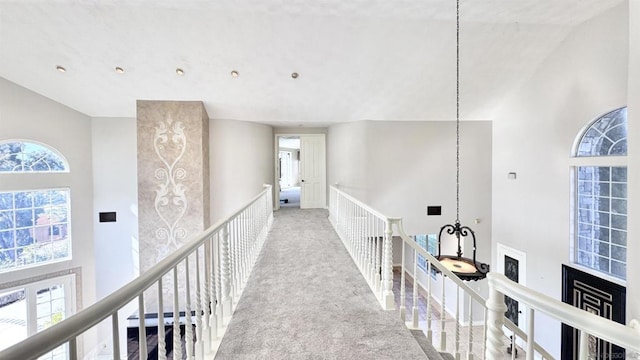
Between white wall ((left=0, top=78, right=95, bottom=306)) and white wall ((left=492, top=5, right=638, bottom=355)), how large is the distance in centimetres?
956

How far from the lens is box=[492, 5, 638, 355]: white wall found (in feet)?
12.9

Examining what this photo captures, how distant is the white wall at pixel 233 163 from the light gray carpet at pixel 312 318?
3.15 meters

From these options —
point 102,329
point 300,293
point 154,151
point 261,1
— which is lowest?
point 102,329

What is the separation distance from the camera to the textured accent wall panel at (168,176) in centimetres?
563

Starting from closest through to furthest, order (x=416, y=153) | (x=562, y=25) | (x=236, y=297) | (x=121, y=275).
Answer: (x=236, y=297), (x=562, y=25), (x=121, y=275), (x=416, y=153)

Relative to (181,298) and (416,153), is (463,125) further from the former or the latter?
(181,298)

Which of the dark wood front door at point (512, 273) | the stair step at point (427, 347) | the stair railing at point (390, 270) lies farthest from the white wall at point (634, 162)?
the dark wood front door at point (512, 273)

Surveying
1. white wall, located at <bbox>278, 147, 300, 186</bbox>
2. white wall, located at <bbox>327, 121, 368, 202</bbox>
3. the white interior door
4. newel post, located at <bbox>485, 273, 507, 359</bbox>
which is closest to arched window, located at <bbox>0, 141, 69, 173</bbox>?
the white interior door

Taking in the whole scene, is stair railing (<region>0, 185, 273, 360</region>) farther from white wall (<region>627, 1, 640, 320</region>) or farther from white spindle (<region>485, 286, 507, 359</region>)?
white wall (<region>627, 1, 640, 320</region>)

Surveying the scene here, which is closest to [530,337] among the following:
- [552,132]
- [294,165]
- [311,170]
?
[552,132]

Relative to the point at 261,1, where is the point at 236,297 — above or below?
below

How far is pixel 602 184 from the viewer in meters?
4.08

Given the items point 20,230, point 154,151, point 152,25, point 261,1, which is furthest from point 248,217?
point 20,230

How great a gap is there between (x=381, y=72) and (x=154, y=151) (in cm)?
488
